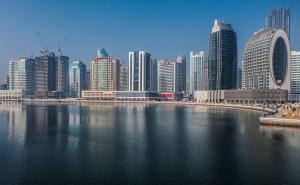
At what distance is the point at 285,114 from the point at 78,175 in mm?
70730

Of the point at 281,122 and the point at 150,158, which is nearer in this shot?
the point at 150,158

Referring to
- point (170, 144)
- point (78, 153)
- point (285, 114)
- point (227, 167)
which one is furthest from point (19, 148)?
point (285, 114)

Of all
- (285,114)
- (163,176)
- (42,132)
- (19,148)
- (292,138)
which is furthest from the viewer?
(285,114)

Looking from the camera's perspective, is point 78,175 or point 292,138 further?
point 292,138

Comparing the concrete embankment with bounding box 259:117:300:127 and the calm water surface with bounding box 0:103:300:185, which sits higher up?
the concrete embankment with bounding box 259:117:300:127

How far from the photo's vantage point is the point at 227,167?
137ft

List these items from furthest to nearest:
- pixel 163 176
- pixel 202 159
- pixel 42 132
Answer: pixel 42 132
pixel 202 159
pixel 163 176

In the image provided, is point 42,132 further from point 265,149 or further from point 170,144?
point 265,149

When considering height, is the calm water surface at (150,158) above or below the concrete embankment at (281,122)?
below

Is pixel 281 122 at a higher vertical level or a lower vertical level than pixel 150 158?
higher

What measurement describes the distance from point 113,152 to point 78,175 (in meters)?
12.8

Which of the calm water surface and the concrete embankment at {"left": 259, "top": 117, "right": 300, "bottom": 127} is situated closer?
the calm water surface

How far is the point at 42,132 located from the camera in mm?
74688

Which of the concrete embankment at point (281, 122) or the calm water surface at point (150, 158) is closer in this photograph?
the calm water surface at point (150, 158)
